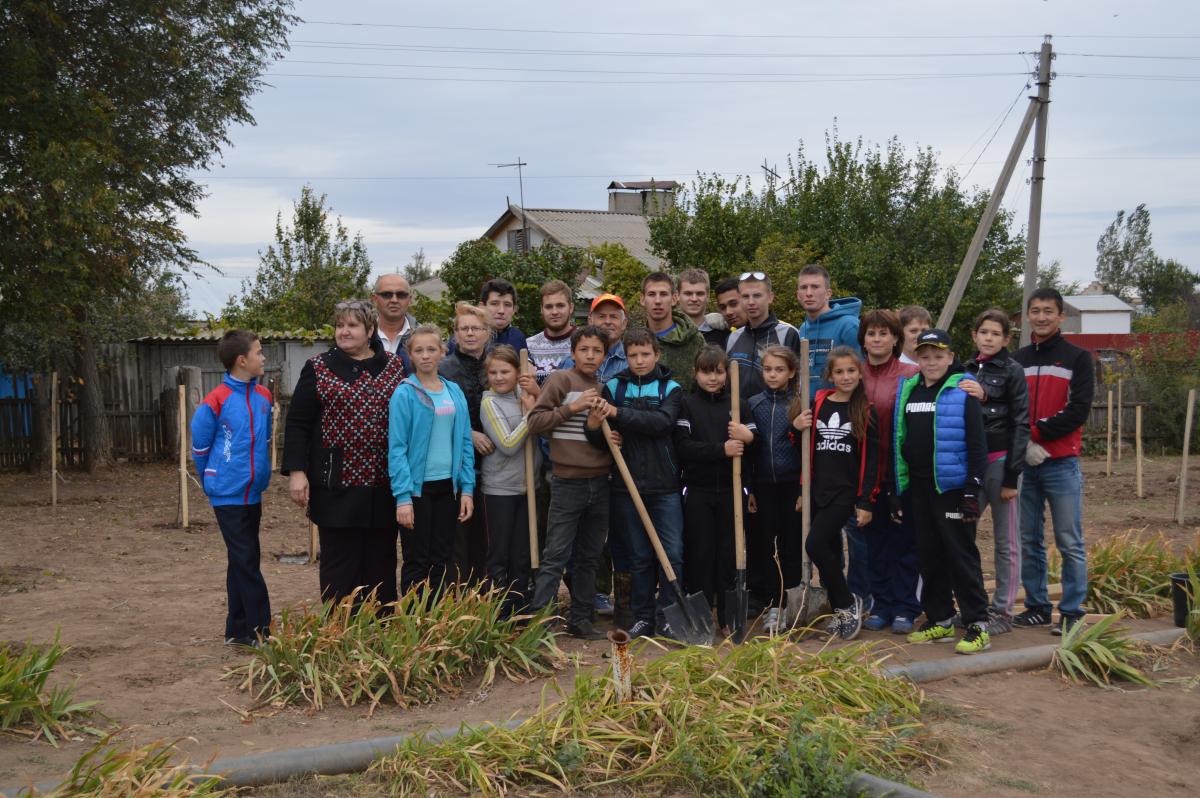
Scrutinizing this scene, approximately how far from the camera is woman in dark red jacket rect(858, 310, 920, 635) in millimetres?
6156

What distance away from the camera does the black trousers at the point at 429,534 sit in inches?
231

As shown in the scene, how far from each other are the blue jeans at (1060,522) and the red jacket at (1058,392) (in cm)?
14

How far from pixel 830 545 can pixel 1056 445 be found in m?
1.53

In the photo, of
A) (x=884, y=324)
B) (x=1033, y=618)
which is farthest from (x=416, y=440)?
(x=1033, y=618)

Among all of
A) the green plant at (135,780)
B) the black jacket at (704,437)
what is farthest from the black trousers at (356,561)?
the green plant at (135,780)

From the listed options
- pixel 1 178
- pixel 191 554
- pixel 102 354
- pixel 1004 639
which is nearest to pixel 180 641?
pixel 191 554

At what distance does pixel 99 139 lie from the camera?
44.3 feet

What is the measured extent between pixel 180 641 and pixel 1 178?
933cm

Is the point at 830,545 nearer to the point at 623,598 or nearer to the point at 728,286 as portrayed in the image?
the point at 623,598

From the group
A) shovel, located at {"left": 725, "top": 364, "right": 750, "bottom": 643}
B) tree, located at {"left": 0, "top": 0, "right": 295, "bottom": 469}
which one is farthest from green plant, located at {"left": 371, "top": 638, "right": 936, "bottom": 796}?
tree, located at {"left": 0, "top": 0, "right": 295, "bottom": 469}

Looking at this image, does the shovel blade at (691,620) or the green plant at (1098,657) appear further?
the shovel blade at (691,620)

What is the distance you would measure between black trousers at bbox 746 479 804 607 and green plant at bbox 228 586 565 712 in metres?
1.48

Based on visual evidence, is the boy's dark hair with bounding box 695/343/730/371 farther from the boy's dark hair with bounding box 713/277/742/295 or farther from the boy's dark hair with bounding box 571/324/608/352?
the boy's dark hair with bounding box 713/277/742/295

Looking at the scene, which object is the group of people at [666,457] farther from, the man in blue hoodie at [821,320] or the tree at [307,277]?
the tree at [307,277]
